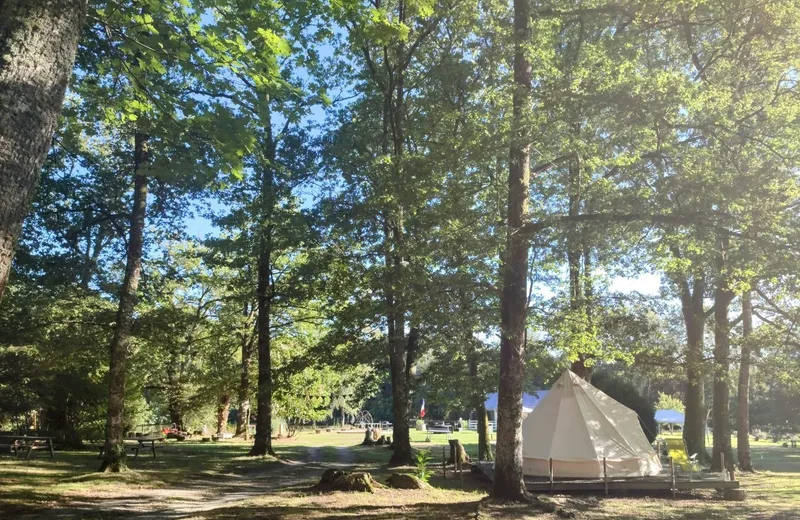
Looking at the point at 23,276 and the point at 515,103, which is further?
the point at 23,276

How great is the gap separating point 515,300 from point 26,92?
9504 mm

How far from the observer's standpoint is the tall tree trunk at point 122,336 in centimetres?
1347

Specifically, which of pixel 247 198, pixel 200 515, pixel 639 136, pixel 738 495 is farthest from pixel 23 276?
pixel 738 495

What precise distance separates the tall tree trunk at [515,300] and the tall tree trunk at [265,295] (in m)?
9.77

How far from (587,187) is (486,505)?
23.5ft

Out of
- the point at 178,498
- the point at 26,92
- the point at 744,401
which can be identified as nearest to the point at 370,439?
the point at 744,401

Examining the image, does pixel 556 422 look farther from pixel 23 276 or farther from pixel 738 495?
pixel 23 276

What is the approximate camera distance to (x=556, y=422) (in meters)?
15.7

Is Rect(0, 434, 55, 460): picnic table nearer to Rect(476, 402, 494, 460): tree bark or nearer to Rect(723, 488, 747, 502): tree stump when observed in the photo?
Rect(476, 402, 494, 460): tree bark

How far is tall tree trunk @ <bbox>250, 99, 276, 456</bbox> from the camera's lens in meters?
19.4

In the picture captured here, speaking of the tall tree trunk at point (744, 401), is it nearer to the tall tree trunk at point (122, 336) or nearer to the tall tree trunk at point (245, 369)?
the tall tree trunk at point (122, 336)

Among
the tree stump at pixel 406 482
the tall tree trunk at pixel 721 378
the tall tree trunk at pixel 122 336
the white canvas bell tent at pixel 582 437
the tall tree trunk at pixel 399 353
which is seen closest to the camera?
the tree stump at pixel 406 482

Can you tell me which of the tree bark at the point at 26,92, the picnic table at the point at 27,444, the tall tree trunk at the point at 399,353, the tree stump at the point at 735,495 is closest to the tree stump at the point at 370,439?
the tall tree trunk at the point at 399,353

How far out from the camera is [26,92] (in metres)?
3.50
